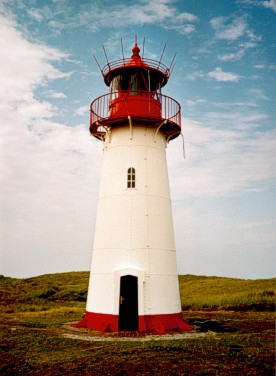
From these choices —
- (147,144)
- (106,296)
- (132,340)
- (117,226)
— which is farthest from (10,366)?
(147,144)

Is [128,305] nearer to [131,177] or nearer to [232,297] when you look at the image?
[131,177]

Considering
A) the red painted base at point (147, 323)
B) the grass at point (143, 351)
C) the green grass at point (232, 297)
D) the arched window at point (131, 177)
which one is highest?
the arched window at point (131, 177)

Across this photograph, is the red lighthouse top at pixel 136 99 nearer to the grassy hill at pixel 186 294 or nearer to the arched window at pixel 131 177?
the arched window at pixel 131 177

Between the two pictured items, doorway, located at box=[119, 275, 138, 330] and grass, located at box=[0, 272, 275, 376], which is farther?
doorway, located at box=[119, 275, 138, 330]

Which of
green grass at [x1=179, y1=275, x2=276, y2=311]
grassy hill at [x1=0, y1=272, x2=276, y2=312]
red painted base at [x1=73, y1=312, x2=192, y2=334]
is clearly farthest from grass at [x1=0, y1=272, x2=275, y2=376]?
grassy hill at [x1=0, y1=272, x2=276, y2=312]

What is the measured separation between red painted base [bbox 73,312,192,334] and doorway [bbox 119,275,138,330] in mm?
334

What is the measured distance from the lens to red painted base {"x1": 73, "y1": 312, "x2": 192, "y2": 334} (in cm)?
1586

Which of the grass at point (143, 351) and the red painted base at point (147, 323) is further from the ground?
the red painted base at point (147, 323)

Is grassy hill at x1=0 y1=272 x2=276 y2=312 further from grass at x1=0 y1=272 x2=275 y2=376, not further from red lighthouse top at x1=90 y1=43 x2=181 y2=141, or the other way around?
red lighthouse top at x1=90 y1=43 x2=181 y2=141

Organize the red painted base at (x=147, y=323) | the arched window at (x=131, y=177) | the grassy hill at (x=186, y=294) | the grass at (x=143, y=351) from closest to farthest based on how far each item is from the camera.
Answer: the grass at (x=143, y=351) < the red painted base at (x=147, y=323) < the arched window at (x=131, y=177) < the grassy hill at (x=186, y=294)

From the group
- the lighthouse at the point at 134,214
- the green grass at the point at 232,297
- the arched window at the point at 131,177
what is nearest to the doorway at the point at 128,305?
the lighthouse at the point at 134,214

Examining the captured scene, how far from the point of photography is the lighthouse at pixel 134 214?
53.3ft

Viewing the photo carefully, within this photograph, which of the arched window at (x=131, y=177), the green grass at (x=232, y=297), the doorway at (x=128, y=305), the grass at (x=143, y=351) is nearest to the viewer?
the grass at (x=143, y=351)

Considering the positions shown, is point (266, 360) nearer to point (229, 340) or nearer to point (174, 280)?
point (229, 340)
